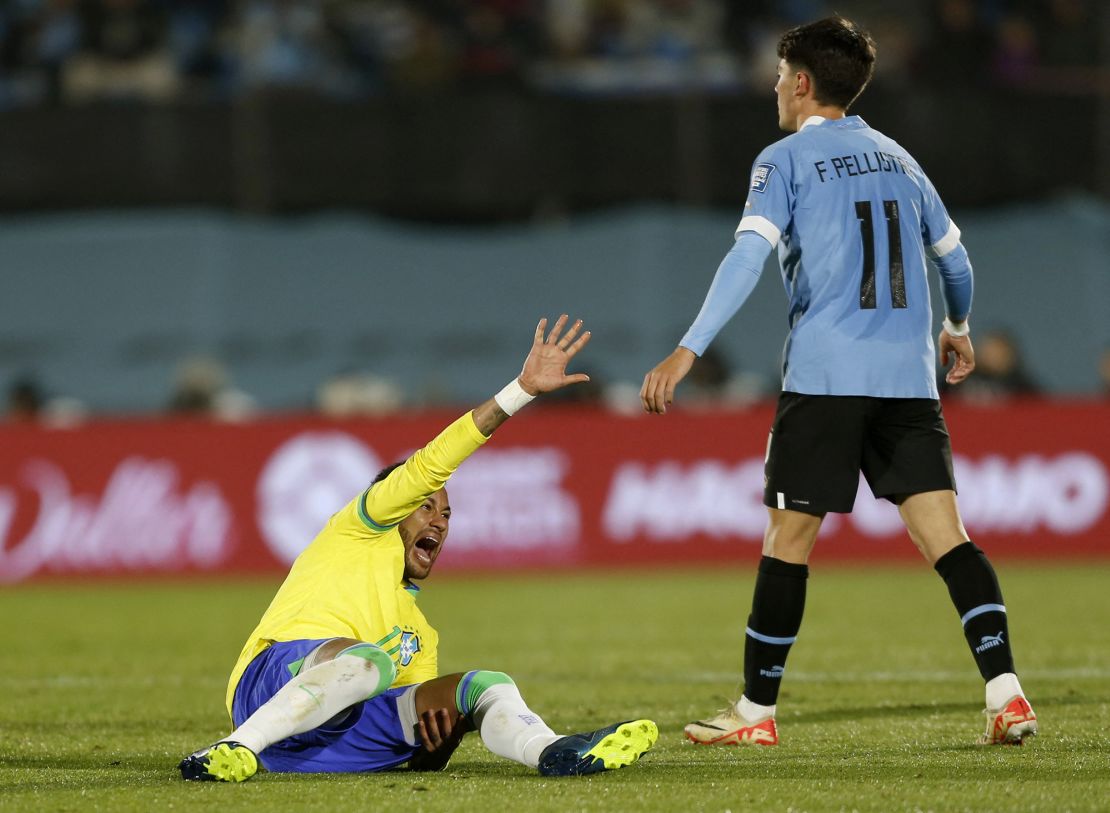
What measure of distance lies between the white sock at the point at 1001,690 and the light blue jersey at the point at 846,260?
900 mm

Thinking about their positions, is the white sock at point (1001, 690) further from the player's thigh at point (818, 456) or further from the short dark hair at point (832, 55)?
the short dark hair at point (832, 55)

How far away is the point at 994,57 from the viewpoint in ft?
54.6

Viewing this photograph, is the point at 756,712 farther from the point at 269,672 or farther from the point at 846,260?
the point at 269,672

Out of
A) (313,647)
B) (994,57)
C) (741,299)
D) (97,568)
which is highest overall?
(994,57)

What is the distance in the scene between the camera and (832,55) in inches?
214

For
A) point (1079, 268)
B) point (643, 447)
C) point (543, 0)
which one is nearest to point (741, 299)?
point (643, 447)

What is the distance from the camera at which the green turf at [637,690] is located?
4.47 metres

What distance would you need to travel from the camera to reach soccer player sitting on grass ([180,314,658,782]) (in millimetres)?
4648

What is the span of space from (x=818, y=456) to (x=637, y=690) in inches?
84.1

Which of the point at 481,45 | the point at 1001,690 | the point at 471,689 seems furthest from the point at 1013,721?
the point at 481,45

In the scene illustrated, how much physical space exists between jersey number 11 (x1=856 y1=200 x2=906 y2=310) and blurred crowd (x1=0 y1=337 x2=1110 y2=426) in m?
8.33

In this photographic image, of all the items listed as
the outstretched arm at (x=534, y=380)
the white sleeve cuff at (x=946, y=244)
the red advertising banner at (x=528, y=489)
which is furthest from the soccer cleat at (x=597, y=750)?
the red advertising banner at (x=528, y=489)

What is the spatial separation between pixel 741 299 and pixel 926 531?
934 mm

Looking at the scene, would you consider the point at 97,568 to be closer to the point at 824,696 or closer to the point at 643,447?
the point at 643,447
